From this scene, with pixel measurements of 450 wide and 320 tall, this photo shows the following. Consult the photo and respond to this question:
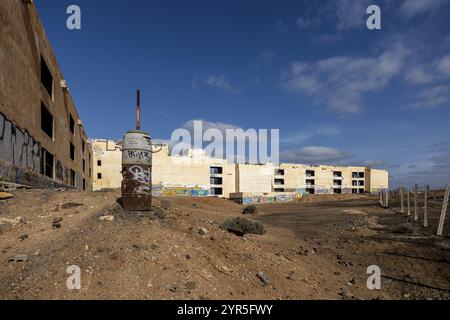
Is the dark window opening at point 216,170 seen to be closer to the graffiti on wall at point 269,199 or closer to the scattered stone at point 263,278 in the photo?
the graffiti on wall at point 269,199

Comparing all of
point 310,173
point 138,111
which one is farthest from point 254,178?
point 138,111

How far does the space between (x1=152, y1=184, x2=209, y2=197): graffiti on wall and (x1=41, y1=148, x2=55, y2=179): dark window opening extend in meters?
44.4

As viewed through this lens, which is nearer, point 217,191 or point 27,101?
Result: point 27,101

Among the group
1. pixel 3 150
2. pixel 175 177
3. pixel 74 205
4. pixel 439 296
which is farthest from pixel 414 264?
pixel 175 177

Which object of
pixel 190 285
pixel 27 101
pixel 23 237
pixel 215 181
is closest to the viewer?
pixel 190 285

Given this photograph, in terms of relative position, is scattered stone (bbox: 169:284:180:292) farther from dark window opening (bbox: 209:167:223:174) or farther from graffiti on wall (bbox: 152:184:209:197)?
dark window opening (bbox: 209:167:223:174)

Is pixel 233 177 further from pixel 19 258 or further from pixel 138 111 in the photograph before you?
pixel 19 258

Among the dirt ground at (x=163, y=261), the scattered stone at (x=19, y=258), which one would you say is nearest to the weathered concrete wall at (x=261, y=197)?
the dirt ground at (x=163, y=261)

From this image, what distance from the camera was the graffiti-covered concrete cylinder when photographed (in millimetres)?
7543

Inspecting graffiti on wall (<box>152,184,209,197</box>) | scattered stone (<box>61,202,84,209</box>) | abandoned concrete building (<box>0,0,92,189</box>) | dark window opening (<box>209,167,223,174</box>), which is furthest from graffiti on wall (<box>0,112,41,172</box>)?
dark window opening (<box>209,167,223,174</box>)

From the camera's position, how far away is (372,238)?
496 inches

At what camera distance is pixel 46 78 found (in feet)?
71.4

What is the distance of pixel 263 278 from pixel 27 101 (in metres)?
15.4
